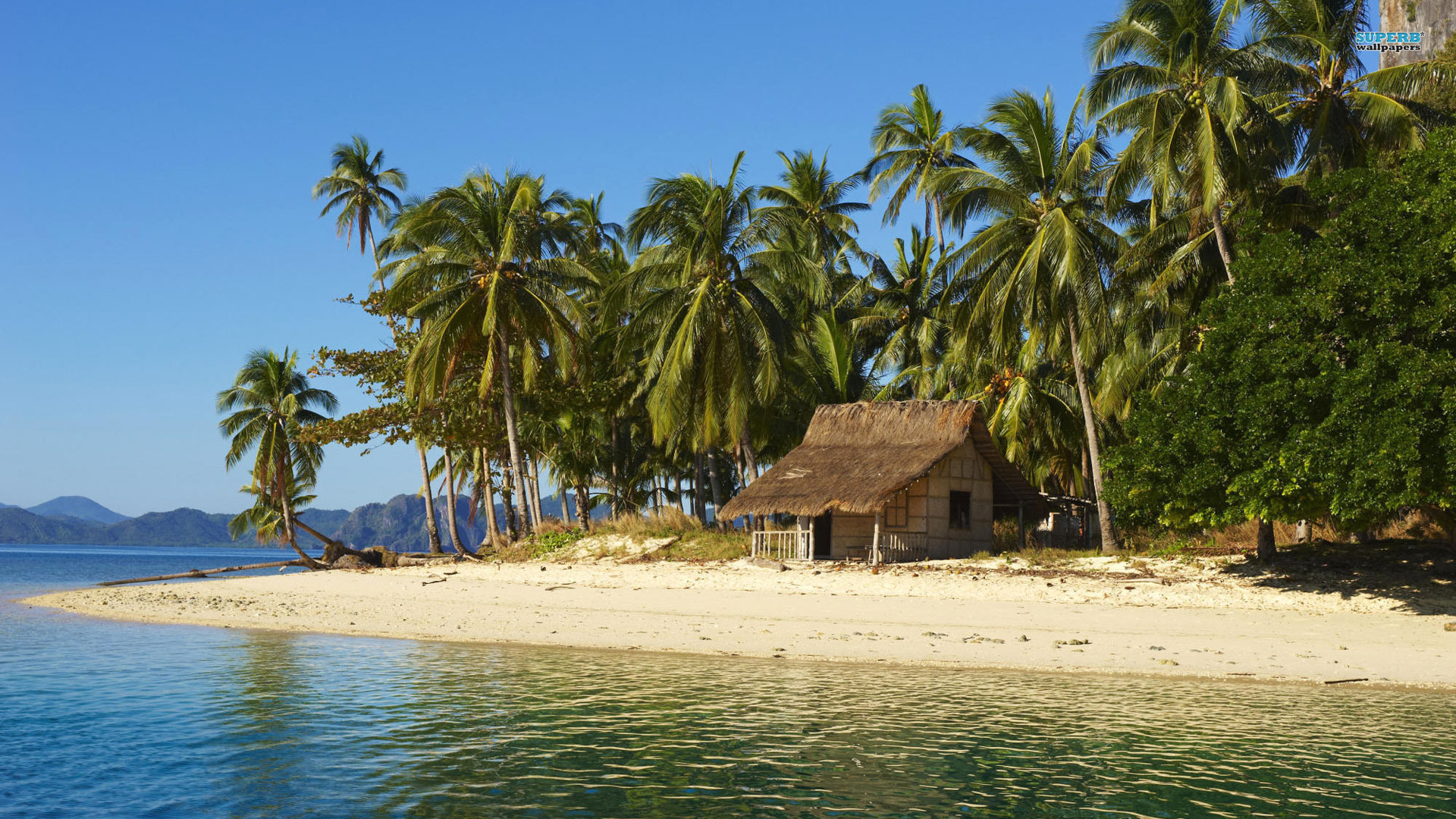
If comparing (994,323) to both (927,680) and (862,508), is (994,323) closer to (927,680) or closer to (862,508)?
(862,508)

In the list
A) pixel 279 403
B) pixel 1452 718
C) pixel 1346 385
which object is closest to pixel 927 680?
pixel 1452 718

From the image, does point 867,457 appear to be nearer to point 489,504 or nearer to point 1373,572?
point 1373,572

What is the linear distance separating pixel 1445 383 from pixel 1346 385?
3.85 feet

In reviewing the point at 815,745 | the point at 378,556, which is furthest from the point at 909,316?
the point at 815,745

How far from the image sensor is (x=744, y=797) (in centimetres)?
754

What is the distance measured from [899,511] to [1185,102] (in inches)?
412

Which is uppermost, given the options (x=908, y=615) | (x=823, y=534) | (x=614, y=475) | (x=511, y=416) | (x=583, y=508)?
(x=511, y=416)

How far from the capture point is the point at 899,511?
24734 millimetres

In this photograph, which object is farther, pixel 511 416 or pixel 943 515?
pixel 511 416

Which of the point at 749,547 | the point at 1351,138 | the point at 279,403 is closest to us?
the point at 1351,138

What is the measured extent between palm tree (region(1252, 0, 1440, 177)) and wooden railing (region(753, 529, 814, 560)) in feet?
42.0

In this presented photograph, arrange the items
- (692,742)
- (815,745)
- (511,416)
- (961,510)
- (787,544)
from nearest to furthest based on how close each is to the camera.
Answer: (815,745) < (692,742) < (787,544) < (961,510) < (511,416)

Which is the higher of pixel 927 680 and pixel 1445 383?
pixel 1445 383

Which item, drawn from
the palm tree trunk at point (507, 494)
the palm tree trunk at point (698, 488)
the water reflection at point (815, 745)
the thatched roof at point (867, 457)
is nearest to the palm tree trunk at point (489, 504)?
the palm tree trunk at point (507, 494)
